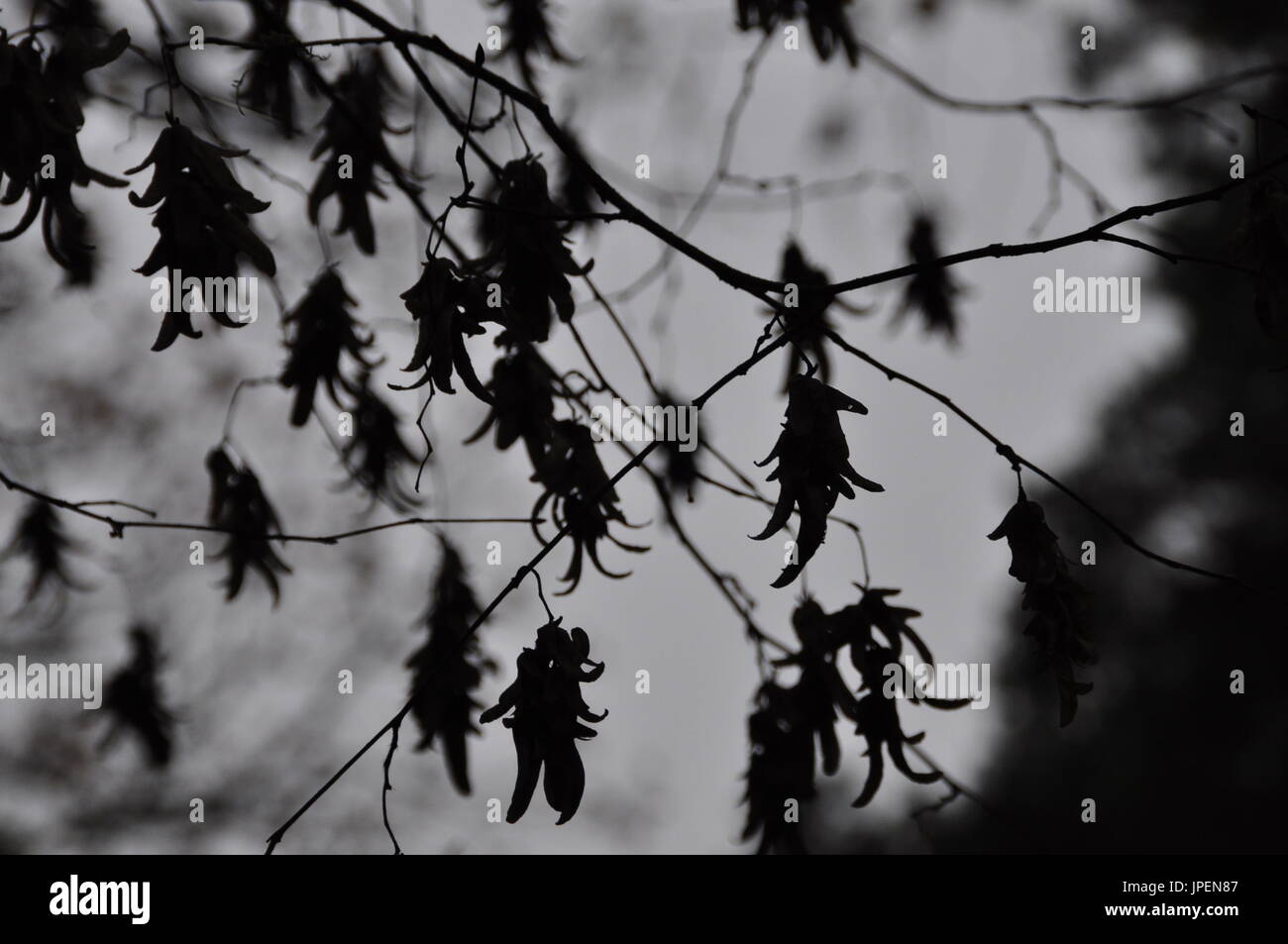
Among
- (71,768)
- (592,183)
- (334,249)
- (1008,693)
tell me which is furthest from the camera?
(1008,693)

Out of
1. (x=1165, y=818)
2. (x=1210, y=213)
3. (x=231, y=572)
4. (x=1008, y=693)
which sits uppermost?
(x=1210, y=213)

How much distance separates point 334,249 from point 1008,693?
1002cm

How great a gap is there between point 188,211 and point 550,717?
24.2 inches

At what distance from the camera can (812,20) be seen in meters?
1.48

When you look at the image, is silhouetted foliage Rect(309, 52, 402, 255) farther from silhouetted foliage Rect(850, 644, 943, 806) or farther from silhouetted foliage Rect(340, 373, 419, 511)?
silhouetted foliage Rect(850, 644, 943, 806)

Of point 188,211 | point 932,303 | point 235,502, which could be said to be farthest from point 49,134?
point 932,303

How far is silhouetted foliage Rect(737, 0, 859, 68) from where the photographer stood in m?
1.40

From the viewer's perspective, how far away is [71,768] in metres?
6.33

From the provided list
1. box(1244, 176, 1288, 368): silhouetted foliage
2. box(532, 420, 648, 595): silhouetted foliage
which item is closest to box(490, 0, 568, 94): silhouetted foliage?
box(532, 420, 648, 595): silhouetted foliage

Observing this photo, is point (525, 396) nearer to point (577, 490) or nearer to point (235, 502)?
point (577, 490)

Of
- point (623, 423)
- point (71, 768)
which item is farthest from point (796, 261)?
point (71, 768)
